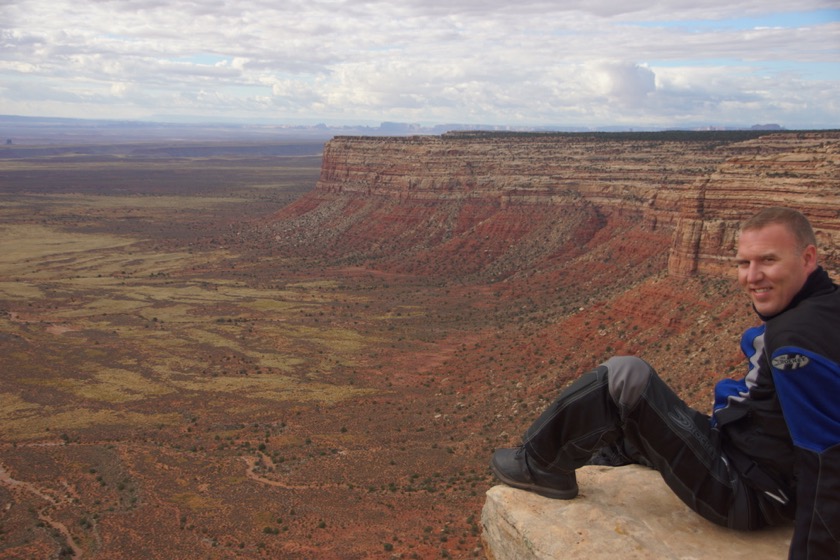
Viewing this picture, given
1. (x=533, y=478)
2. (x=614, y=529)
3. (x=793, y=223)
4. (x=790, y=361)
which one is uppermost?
(x=793, y=223)

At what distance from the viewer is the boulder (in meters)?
5.59

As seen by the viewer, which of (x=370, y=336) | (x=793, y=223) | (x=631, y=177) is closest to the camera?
(x=793, y=223)

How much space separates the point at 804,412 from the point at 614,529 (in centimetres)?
184

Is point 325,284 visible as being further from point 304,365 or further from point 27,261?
point 27,261

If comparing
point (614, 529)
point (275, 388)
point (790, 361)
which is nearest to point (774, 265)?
point (790, 361)

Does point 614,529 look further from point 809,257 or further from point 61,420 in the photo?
point 61,420

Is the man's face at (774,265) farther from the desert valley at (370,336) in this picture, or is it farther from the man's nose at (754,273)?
the desert valley at (370,336)

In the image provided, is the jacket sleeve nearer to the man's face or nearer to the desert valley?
the man's face

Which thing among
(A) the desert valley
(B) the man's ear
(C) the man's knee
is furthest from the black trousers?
(A) the desert valley

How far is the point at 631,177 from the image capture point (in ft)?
194

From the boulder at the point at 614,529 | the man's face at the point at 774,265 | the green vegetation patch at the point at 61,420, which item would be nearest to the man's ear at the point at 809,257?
the man's face at the point at 774,265

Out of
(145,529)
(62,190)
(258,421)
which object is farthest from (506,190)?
(62,190)

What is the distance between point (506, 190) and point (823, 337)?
64.3 m

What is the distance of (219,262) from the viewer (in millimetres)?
71438
